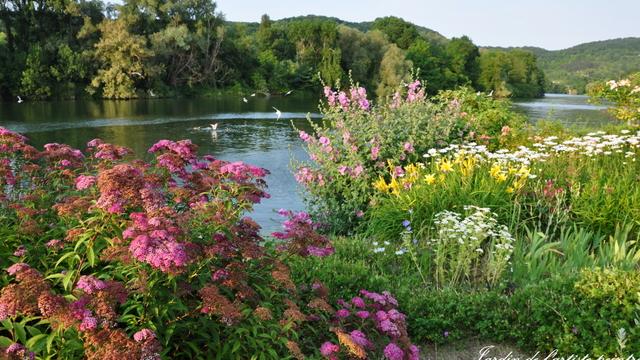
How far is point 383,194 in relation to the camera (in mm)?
6281

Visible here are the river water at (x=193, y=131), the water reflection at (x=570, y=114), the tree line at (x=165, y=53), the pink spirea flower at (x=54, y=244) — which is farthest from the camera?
the tree line at (x=165, y=53)

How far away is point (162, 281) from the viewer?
2314mm

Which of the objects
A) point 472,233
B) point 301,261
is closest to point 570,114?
point 472,233

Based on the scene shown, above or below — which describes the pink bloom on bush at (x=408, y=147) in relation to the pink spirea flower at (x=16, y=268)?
below

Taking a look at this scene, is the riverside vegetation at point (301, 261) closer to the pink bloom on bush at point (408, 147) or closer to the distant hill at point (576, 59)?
the pink bloom on bush at point (408, 147)

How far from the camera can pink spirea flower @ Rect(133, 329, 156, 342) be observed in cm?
197

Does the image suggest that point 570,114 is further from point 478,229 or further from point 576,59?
point 576,59

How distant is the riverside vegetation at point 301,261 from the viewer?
217cm

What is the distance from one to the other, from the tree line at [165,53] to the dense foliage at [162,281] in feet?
87.7

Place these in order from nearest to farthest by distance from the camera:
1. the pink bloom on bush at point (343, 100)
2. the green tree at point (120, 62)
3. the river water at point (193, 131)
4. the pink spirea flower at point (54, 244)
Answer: the pink spirea flower at point (54, 244) → the pink bloom on bush at point (343, 100) → the river water at point (193, 131) → the green tree at point (120, 62)

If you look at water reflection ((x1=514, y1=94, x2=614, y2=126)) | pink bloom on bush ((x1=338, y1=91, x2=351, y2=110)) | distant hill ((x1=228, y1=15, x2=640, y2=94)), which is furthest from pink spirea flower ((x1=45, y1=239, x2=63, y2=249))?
distant hill ((x1=228, y1=15, x2=640, y2=94))

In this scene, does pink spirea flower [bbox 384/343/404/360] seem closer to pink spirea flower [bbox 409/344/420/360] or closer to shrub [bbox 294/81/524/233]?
A: pink spirea flower [bbox 409/344/420/360]

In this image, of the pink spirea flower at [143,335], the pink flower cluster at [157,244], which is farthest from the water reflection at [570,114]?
the pink spirea flower at [143,335]

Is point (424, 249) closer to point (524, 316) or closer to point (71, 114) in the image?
point (524, 316)
